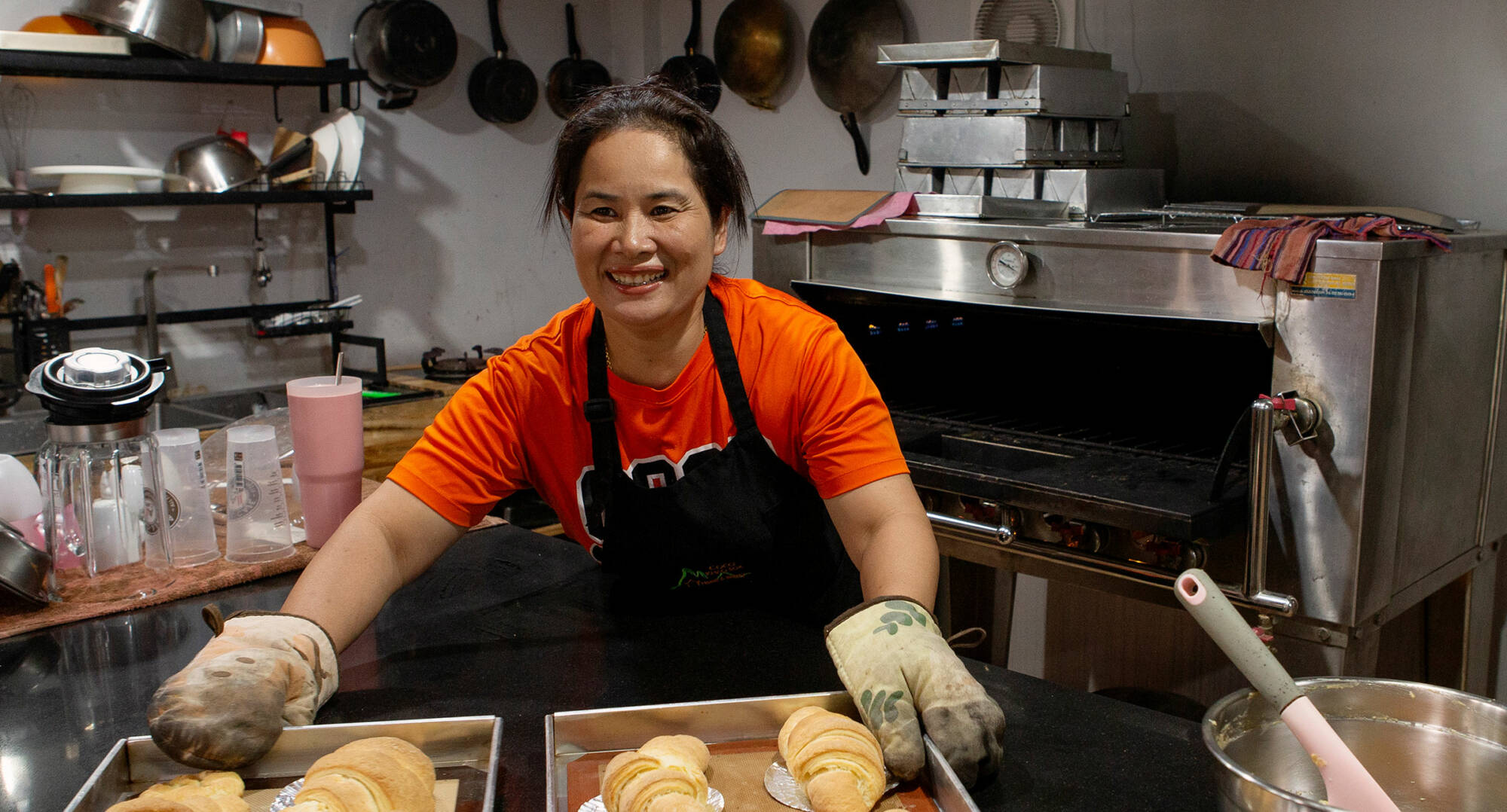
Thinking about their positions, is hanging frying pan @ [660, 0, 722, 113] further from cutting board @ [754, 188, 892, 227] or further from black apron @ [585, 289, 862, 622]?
black apron @ [585, 289, 862, 622]

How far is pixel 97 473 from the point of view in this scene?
159cm

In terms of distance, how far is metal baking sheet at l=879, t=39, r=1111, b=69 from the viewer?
238 cm

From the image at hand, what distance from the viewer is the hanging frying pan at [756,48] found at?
3717mm

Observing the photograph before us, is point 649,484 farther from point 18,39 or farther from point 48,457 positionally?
point 18,39

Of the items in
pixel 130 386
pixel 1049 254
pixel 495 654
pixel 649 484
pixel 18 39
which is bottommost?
pixel 495 654

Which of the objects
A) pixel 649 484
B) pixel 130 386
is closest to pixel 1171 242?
pixel 649 484

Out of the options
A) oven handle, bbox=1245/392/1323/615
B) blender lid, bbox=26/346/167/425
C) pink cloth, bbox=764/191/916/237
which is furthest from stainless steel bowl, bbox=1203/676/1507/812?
pink cloth, bbox=764/191/916/237

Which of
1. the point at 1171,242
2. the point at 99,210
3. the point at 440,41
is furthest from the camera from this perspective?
the point at 440,41

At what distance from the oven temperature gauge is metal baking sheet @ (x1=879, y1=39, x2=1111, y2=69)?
41cm

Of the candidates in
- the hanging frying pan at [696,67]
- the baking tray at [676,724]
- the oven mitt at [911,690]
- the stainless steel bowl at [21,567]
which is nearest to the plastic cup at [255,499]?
the stainless steel bowl at [21,567]

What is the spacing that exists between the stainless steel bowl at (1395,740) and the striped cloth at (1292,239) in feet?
3.61

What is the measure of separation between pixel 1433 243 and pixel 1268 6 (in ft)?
3.05

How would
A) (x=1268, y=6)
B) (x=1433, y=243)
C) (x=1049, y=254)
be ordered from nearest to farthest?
(x=1433, y=243) → (x=1049, y=254) → (x=1268, y=6)

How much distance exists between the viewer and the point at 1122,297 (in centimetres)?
217
